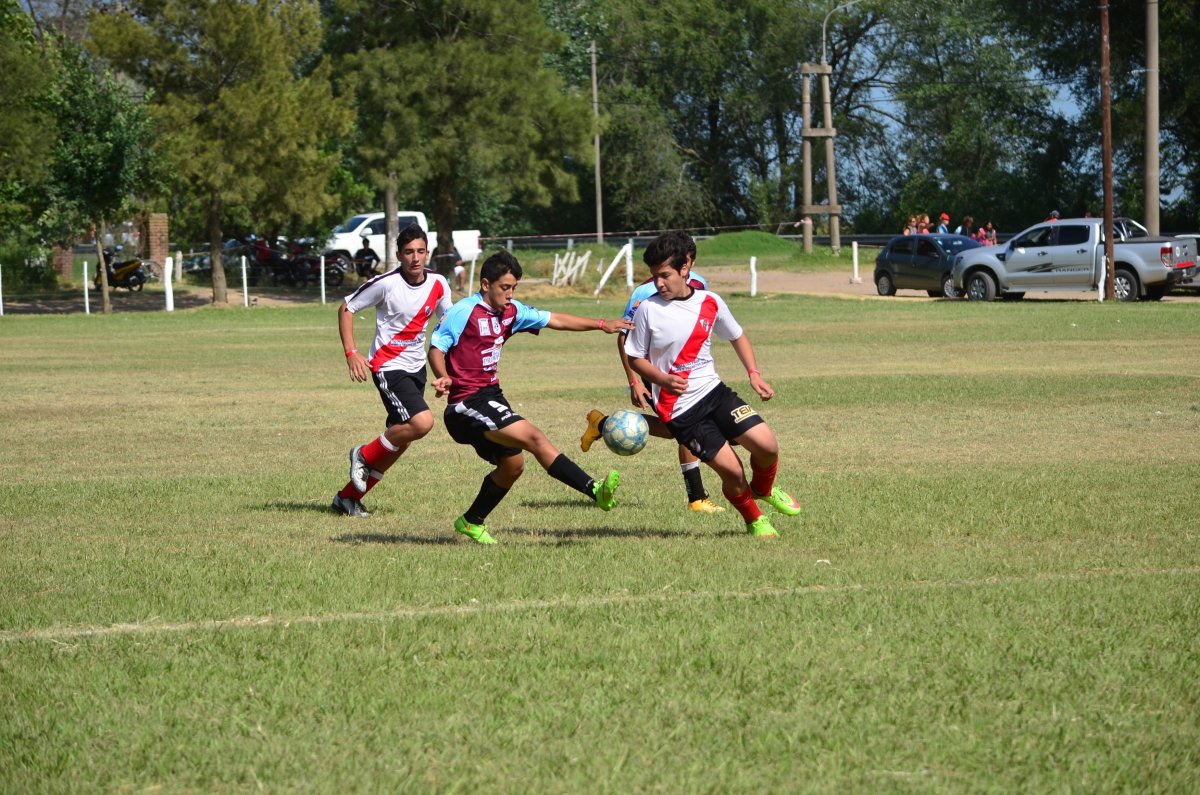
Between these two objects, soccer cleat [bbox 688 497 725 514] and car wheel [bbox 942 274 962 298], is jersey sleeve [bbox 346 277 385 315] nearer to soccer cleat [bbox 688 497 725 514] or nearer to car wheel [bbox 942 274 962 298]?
soccer cleat [bbox 688 497 725 514]

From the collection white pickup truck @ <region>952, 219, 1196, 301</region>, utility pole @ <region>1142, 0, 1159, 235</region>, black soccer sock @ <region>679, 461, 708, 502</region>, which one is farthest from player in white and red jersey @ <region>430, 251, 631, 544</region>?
utility pole @ <region>1142, 0, 1159, 235</region>

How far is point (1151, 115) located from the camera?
37.0m

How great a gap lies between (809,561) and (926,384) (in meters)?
10.5

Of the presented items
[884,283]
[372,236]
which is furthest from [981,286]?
[372,236]

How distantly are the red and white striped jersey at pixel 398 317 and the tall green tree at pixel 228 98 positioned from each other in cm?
3205

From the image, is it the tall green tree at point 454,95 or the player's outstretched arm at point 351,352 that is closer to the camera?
the player's outstretched arm at point 351,352

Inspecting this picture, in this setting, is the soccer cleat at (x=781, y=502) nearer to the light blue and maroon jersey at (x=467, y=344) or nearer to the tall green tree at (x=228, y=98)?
the light blue and maroon jersey at (x=467, y=344)

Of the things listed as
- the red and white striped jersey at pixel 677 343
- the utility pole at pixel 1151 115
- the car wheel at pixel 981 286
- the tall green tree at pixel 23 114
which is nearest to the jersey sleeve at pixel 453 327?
the red and white striped jersey at pixel 677 343

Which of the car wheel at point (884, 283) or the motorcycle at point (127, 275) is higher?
the motorcycle at point (127, 275)

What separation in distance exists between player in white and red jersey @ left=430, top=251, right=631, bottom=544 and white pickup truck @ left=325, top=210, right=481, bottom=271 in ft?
140

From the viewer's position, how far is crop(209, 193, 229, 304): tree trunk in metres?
42.1

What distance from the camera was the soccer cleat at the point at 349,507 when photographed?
9688 mm

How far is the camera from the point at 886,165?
73.0m

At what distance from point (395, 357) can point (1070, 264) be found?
2810 centimetres
